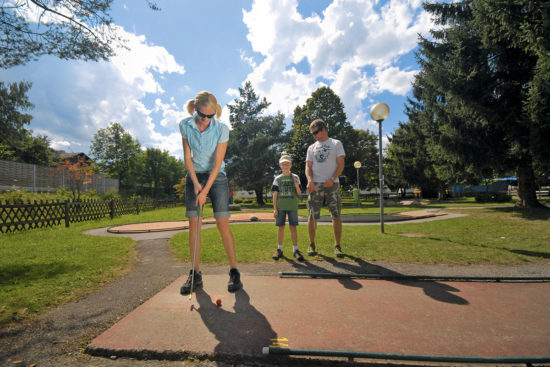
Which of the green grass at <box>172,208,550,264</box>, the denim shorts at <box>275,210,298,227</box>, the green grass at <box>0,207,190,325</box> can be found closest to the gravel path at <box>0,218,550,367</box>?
the green grass at <box>0,207,190,325</box>

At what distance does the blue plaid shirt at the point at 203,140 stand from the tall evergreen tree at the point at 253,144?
1107 inches

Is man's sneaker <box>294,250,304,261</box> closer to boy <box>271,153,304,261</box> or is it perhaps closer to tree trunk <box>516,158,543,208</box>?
boy <box>271,153,304,261</box>

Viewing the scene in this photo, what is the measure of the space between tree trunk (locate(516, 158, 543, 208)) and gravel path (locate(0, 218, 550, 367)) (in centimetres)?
1238

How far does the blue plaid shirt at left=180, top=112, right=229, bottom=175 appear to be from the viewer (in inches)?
113

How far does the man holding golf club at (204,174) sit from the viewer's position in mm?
2734

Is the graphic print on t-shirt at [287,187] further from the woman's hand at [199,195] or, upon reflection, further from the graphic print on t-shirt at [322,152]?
the woman's hand at [199,195]

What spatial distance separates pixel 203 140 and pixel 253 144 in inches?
1131

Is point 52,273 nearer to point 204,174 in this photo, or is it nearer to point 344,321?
point 204,174

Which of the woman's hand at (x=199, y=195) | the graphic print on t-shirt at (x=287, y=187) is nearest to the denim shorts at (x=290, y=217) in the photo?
the graphic print on t-shirt at (x=287, y=187)

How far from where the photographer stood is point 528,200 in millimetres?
12320

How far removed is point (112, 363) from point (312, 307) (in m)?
1.50

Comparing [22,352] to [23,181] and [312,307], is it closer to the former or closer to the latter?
[312,307]

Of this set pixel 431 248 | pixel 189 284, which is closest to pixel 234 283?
pixel 189 284

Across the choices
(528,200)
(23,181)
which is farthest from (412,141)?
(23,181)
